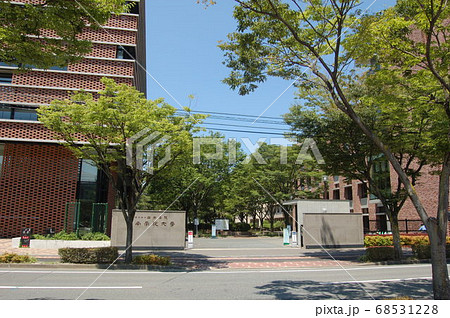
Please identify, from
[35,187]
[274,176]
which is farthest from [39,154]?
[274,176]

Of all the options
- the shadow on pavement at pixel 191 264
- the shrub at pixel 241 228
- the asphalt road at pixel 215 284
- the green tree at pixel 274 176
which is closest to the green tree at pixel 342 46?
the asphalt road at pixel 215 284

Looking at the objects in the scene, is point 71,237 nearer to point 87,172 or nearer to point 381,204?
point 87,172

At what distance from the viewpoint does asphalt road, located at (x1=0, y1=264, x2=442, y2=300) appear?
327 inches

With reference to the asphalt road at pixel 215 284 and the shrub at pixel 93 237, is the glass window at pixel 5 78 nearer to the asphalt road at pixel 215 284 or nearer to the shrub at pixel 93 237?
the shrub at pixel 93 237

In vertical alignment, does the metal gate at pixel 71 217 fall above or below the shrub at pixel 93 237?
above

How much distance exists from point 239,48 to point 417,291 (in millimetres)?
8271

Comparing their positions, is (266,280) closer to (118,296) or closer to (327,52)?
(118,296)

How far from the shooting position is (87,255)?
1382 centimetres

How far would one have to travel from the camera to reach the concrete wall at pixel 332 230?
2242 centimetres

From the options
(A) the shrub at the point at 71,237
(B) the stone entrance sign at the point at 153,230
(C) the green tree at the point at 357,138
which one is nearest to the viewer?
(C) the green tree at the point at 357,138

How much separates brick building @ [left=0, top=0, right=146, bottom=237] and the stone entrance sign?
3.72 metres

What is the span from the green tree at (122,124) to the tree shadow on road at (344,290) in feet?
23.4

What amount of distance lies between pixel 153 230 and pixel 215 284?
11266 mm

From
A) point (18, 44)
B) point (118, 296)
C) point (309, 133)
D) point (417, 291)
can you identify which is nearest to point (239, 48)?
point (18, 44)
